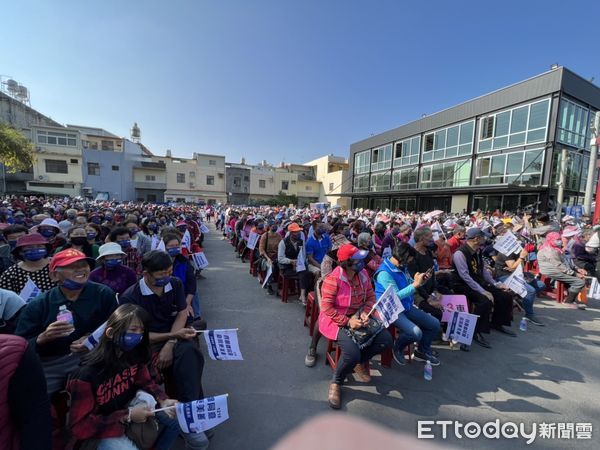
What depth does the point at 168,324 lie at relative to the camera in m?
2.78

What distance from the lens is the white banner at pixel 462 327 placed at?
371 cm

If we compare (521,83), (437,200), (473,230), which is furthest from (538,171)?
(473,230)

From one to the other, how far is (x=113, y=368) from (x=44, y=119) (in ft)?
184

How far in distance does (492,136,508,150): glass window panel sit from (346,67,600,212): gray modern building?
2.3 inches

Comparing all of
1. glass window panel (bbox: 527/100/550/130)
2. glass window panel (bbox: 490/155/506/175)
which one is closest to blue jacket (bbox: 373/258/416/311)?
glass window panel (bbox: 527/100/550/130)

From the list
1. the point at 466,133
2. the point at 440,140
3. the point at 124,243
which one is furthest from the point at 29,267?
the point at 440,140

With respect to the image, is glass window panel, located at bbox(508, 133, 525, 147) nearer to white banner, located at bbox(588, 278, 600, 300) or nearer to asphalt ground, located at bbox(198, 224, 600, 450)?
white banner, located at bbox(588, 278, 600, 300)

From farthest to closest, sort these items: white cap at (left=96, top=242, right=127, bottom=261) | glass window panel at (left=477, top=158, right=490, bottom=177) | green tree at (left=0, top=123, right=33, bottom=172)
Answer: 1. glass window panel at (left=477, top=158, right=490, bottom=177)
2. green tree at (left=0, top=123, right=33, bottom=172)
3. white cap at (left=96, top=242, right=127, bottom=261)

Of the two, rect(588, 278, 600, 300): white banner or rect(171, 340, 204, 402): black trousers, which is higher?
rect(588, 278, 600, 300): white banner

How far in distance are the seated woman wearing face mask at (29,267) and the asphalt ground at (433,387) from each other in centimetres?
220

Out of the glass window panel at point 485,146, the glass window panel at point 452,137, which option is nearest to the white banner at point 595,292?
the glass window panel at point 485,146

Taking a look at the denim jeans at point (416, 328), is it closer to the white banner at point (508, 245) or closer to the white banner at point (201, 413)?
the white banner at point (201, 413)

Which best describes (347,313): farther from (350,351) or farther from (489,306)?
(489,306)

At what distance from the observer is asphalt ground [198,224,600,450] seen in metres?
2.59
